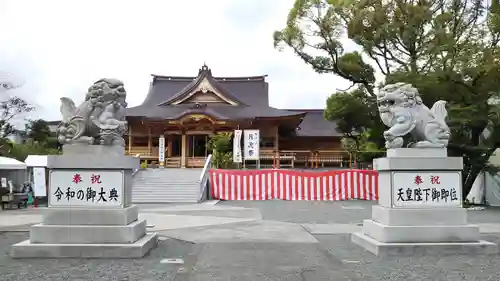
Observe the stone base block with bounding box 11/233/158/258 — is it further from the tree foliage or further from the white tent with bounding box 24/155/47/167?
the tree foliage

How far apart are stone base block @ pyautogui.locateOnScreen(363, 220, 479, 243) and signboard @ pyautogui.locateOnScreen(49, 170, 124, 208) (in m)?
4.32

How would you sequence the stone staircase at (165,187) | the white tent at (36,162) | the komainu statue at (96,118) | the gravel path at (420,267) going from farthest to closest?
the stone staircase at (165,187), the white tent at (36,162), the komainu statue at (96,118), the gravel path at (420,267)

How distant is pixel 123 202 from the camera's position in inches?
279

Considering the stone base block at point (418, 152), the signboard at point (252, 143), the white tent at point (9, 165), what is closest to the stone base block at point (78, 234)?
the stone base block at point (418, 152)

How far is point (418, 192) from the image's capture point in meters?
7.38

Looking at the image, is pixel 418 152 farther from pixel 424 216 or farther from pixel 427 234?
pixel 427 234

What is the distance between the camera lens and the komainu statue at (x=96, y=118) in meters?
7.19

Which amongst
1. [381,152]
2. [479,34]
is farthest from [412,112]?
[381,152]

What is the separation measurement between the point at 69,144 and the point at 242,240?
11.9 ft

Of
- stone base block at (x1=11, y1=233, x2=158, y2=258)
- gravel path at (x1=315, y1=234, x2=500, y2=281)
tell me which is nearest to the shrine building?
gravel path at (x1=315, y1=234, x2=500, y2=281)

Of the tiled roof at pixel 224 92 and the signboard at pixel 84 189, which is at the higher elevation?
the tiled roof at pixel 224 92

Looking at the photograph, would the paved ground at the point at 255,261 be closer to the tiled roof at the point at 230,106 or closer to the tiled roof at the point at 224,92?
the tiled roof at the point at 230,106

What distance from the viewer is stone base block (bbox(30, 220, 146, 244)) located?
270 inches

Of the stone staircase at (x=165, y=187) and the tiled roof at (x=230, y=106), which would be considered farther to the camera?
the tiled roof at (x=230, y=106)
